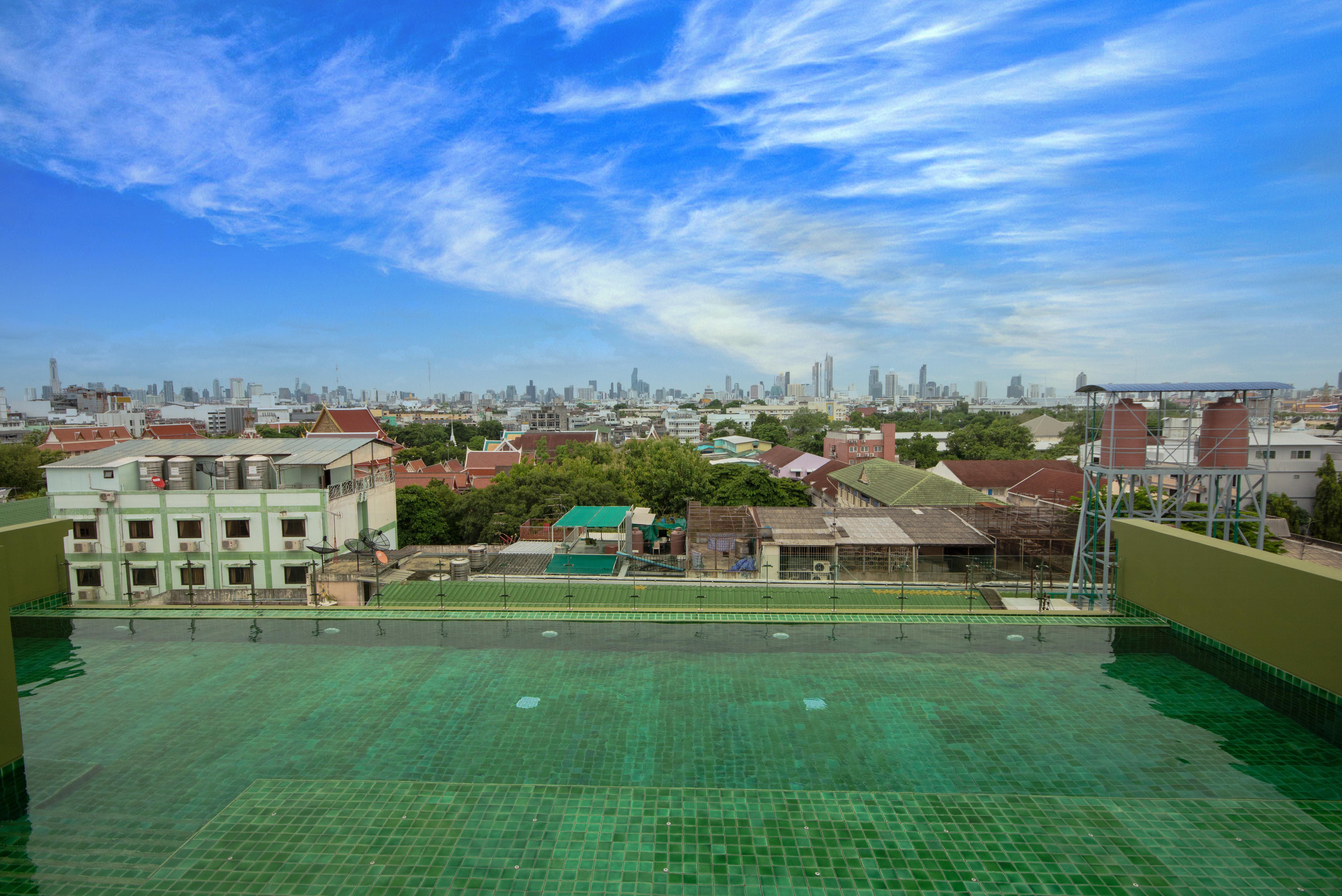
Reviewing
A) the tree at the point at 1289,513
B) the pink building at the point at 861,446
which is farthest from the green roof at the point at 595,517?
the pink building at the point at 861,446

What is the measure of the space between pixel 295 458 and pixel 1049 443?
6372 cm

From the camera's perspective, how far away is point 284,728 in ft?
14.4

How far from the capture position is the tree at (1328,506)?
22.2m

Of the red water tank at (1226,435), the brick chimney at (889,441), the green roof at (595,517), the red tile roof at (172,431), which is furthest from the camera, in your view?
the red tile roof at (172,431)

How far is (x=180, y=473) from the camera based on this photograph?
1431cm

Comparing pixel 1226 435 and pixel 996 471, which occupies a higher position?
pixel 1226 435

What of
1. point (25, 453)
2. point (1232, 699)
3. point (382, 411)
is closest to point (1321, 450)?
point (1232, 699)

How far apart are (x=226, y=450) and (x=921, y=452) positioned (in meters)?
43.6

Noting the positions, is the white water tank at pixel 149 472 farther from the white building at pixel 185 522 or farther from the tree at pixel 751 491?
the tree at pixel 751 491

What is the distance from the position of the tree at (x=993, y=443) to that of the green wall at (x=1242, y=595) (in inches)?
1401

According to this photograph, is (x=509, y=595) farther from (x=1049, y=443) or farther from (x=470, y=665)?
(x=1049, y=443)

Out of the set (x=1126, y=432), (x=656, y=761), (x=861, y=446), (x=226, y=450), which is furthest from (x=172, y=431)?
(x=1126, y=432)

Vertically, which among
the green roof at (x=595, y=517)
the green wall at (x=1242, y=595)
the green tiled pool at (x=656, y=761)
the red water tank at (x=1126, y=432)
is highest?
the red water tank at (x=1126, y=432)

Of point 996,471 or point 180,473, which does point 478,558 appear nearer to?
point 180,473
